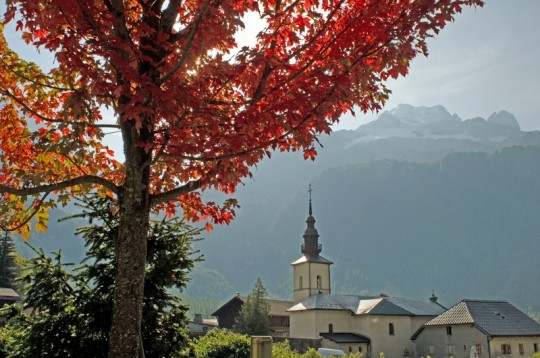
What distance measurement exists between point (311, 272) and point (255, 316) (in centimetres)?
1388

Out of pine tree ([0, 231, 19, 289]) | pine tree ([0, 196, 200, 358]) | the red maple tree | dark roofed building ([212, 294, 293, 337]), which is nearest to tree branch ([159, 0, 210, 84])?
the red maple tree

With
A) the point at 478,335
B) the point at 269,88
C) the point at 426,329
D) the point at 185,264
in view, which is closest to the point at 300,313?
the point at 426,329

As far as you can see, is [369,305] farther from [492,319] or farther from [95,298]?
[95,298]

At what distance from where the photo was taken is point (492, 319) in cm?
4894

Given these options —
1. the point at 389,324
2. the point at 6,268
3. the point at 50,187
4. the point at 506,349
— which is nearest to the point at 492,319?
the point at 506,349

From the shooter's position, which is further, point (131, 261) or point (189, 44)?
point (131, 261)

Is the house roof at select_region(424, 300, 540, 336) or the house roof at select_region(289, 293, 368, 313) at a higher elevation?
the house roof at select_region(289, 293, 368, 313)

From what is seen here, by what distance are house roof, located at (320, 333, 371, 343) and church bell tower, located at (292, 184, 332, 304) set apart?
876 cm

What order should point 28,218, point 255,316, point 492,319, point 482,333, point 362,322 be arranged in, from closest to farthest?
1. point 28,218
2. point 482,333
3. point 492,319
4. point 255,316
5. point 362,322

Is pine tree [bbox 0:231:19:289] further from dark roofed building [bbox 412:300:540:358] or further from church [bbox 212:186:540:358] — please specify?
dark roofed building [bbox 412:300:540:358]

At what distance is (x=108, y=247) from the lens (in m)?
9.51

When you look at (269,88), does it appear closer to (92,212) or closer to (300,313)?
(92,212)

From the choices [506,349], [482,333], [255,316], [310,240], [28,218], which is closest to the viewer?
[28,218]

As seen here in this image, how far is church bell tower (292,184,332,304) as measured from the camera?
2756 inches
